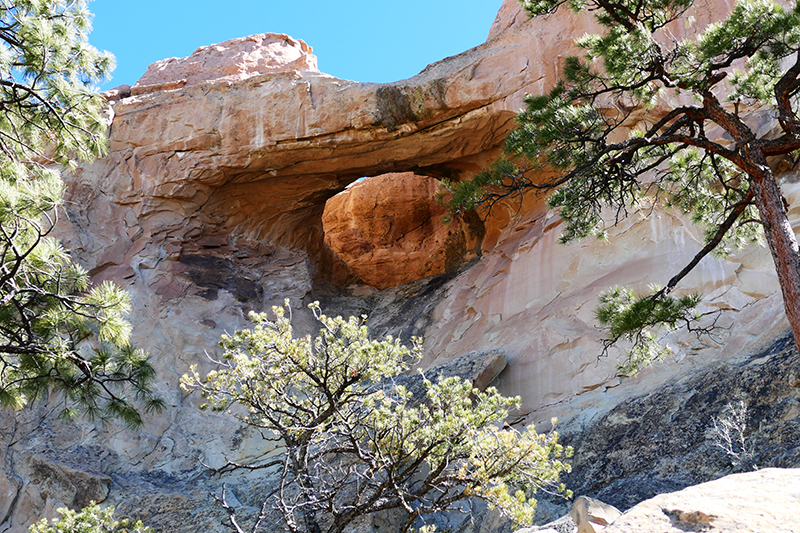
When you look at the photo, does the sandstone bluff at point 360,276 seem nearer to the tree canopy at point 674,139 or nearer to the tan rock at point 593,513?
the tan rock at point 593,513

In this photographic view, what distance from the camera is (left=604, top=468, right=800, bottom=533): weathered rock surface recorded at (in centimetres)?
198

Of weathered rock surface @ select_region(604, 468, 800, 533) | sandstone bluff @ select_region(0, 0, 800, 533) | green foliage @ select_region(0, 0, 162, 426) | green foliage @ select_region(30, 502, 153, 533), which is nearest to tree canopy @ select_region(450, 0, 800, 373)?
sandstone bluff @ select_region(0, 0, 800, 533)

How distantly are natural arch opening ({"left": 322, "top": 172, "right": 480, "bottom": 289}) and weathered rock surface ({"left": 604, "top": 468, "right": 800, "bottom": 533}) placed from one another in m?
13.6

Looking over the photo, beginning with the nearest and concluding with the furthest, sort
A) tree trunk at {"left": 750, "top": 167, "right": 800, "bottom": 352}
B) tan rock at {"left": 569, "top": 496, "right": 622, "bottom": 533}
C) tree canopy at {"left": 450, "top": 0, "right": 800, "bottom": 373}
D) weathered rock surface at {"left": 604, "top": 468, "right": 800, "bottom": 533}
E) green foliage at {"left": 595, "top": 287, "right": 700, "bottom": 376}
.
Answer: weathered rock surface at {"left": 604, "top": 468, "right": 800, "bottom": 533}, tree trunk at {"left": 750, "top": 167, "right": 800, "bottom": 352}, tan rock at {"left": 569, "top": 496, "right": 622, "bottom": 533}, tree canopy at {"left": 450, "top": 0, "right": 800, "bottom": 373}, green foliage at {"left": 595, "top": 287, "right": 700, "bottom": 376}

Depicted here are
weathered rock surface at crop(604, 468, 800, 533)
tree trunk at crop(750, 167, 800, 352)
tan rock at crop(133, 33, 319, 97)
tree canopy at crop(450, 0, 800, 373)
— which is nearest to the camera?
weathered rock surface at crop(604, 468, 800, 533)

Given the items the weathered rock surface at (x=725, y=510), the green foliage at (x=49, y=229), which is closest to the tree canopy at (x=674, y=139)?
the weathered rock surface at (x=725, y=510)

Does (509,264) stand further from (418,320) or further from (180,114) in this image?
(180,114)

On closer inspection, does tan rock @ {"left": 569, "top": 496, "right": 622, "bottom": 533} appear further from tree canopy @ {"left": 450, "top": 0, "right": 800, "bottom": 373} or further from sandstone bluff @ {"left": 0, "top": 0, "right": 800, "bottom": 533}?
tree canopy @ {"left": 450, "top": 0, "right": 800, "bottom": 373}

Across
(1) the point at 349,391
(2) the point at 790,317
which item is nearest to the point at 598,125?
(2) the point at 790,317

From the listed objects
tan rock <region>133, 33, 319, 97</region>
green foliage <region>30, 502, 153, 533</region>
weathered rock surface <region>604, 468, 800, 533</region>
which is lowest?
weathered rock surface <region>604, 468, 800, 533</region>

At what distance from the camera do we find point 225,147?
38.9ft

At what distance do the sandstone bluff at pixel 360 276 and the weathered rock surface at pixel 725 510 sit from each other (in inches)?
96.2

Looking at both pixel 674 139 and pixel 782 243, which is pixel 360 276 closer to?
pixel 674 139

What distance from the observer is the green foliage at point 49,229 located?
4.00 m
